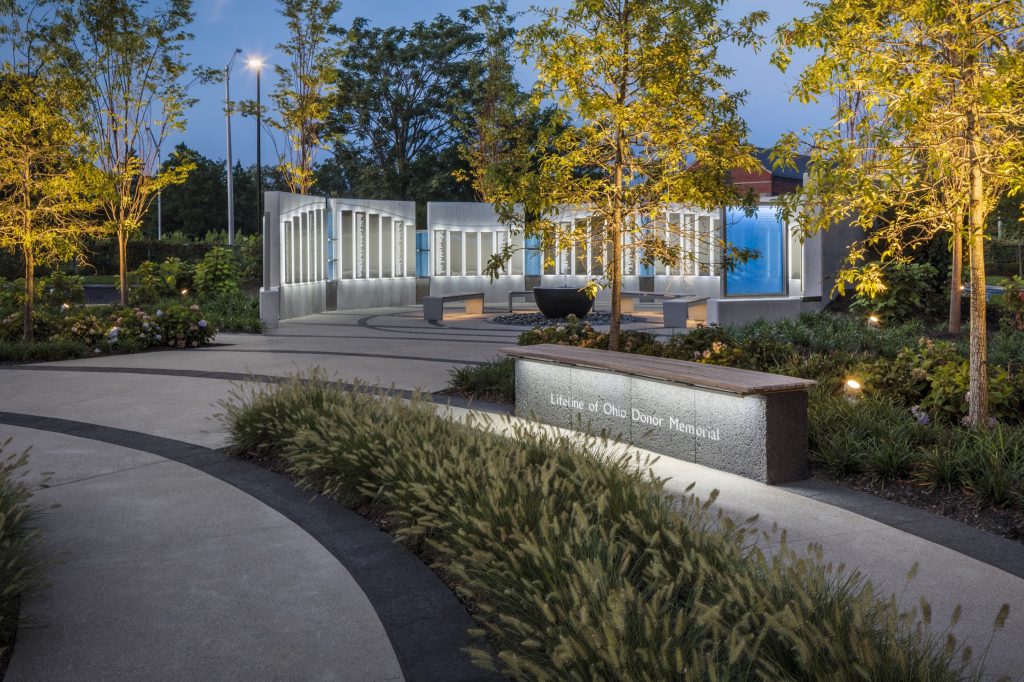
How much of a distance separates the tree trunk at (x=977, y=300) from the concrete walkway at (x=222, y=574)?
146 cm

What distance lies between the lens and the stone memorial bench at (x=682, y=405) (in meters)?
5.91

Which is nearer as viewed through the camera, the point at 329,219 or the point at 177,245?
the point at 329,219

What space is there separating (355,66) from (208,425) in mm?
39766

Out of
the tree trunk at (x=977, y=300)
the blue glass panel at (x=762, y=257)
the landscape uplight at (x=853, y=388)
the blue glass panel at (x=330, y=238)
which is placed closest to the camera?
the tree trunk at (x=977, y=300)

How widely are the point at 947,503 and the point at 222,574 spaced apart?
12.8 ft

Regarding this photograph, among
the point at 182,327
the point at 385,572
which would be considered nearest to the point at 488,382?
the point at 385,572

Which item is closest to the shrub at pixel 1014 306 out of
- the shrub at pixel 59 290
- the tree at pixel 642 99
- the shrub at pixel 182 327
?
the tree at pixel 642 99

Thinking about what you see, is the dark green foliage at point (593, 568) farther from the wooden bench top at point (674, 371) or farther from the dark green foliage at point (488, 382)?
the dark green foliage at point (488, 382)

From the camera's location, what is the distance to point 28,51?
1647cm

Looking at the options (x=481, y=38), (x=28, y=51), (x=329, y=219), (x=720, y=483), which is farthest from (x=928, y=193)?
(x=481, y=38)

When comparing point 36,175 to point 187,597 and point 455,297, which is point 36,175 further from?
point 187,597

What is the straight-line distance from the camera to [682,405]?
656cm

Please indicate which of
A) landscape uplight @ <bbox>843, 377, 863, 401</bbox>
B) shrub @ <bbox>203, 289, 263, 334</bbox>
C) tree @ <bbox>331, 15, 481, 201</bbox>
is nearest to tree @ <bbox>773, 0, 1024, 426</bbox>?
landscape uplight @ <bbox>843, 377, 863, 401</bbox>

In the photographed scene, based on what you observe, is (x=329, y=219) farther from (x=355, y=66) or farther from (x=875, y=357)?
(x=355, y=66)
